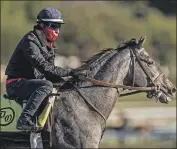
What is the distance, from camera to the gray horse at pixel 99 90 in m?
9.05

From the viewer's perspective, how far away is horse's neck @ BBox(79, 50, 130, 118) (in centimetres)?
930

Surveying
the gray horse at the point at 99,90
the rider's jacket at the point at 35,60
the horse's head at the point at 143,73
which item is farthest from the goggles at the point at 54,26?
the horse's head at the point at 143,73

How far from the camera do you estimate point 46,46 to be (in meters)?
9.30

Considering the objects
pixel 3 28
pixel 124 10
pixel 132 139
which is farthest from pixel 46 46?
pixel 124 10

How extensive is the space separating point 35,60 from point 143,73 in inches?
57.0

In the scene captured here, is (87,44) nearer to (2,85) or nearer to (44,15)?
(2,85)

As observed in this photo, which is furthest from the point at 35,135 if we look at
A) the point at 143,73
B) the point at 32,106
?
the point at 143,73

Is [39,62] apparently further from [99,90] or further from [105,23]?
[105,23]

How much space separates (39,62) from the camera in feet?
29.4

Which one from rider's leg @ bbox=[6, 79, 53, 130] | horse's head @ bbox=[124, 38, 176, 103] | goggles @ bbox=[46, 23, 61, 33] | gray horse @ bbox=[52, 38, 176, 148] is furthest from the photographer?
horse's head @ bbox=[124, 38, 176, 103]

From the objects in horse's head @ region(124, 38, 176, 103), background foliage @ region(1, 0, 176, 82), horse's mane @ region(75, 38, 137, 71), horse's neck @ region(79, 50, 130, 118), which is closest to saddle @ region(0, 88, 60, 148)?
horse's neck @ region(79, 50, 130, 118)

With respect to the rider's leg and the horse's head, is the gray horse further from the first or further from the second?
the rider's leg

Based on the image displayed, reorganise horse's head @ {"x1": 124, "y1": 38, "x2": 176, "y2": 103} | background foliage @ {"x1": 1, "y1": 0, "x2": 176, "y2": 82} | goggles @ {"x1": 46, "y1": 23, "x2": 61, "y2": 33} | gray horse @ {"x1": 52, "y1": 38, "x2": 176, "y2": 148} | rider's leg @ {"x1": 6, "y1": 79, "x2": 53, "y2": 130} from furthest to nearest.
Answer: background foliage @ {"x1": 1, "y1": 0, "x2": 176, "y2": 82}
horse's head @ {"x1": 124, "y1": 38, "x2": 176, "y2": 103}
goggles @ {"x1": 46, "y1": 23, "x2": 61, "y2": 33}
gray horse @ {"x1": 52, "y1": 38, "x2": 176, "y2": 148}
rider's leg @ {"x1": 6, "y1": 79, "x2": 53, "y2": 130}

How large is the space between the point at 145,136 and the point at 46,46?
42.5 feet
